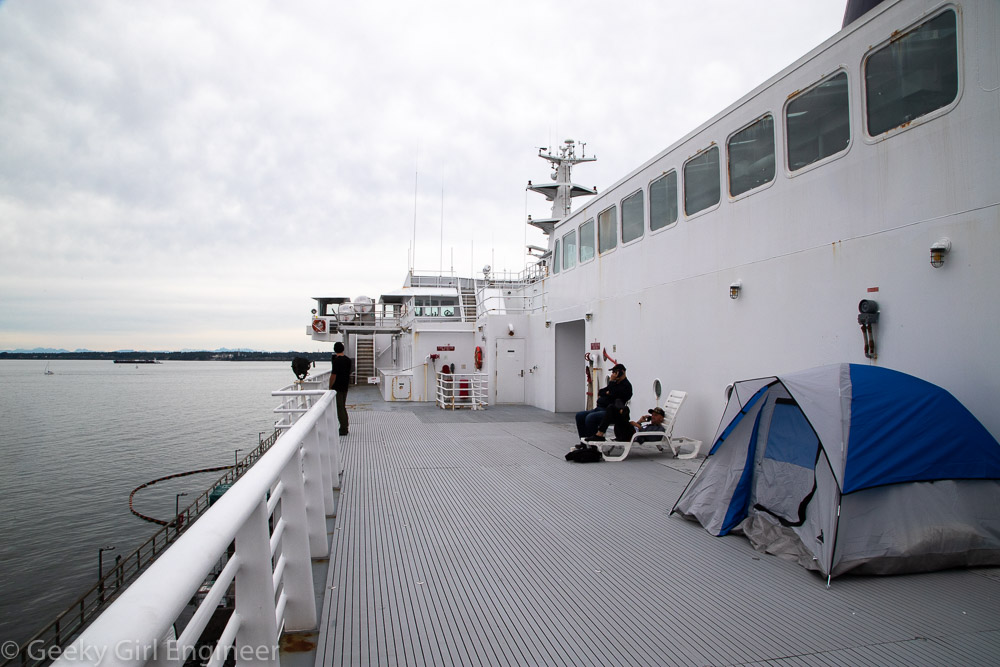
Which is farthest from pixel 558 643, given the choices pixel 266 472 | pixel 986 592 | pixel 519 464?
pixel 519 464

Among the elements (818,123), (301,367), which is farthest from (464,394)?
(818,123)

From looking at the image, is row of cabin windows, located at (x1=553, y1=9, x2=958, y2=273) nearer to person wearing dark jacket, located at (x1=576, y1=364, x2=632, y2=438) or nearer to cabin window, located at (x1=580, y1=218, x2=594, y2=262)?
cabin window, located at (x1=580, y1=218, x2=594, y2=262)

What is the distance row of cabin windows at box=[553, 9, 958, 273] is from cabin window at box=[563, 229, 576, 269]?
3.22 metres

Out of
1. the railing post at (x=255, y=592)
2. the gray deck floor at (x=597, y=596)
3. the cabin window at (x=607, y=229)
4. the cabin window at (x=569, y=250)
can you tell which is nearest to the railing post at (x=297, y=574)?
the gray deck floor at (x=597, y=596)

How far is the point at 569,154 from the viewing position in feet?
72.7

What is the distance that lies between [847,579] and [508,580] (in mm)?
2123

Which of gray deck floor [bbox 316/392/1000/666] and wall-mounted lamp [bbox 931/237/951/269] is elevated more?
wall-mounted lamp [bbox 931/237/951/269]

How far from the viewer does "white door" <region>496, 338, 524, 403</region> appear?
1617cm

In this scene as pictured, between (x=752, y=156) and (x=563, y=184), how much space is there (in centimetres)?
1534

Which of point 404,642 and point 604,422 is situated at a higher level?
point 604,422

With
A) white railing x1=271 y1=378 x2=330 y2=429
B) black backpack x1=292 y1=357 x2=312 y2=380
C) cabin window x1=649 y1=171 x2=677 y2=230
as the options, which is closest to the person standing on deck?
white railing x1=271 y1=378 x2=330 y2=429

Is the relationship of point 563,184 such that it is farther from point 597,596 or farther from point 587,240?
point 597,596

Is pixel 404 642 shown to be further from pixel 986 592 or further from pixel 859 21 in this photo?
pixel 859 21

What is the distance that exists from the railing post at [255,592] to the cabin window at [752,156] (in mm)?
6618
